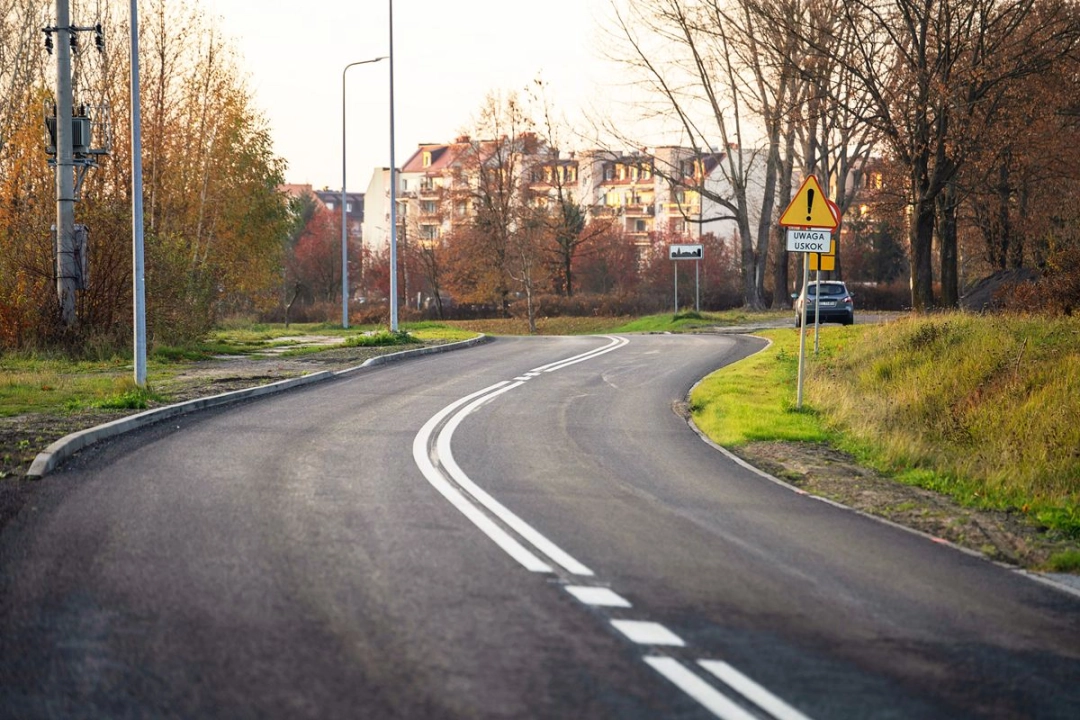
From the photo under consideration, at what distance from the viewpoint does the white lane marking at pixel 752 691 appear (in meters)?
4.44

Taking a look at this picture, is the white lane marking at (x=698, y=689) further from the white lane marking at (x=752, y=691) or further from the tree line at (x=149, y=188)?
the tree line at (x=149, y=188)

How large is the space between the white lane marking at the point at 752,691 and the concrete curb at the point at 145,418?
7307 millimetres

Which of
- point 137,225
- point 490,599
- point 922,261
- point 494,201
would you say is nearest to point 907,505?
point 490,599

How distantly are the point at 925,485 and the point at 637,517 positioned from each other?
3.65 m

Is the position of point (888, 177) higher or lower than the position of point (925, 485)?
higher

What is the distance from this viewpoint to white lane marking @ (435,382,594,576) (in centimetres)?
700

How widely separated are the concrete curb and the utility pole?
5.92 metres

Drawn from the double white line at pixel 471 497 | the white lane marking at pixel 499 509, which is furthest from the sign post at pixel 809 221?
the white lane marking at pixel 499 509

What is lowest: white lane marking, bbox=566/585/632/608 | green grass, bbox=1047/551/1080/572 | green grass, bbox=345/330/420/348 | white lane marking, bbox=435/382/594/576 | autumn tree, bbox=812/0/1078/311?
green grass, bbox=1047/551/1080/572

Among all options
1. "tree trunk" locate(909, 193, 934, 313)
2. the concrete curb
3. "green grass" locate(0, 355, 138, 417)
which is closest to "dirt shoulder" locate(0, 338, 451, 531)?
the concrete curb

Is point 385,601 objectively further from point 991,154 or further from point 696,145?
point 696,145

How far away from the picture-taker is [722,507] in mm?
9102

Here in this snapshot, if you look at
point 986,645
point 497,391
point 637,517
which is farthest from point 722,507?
point 497,391

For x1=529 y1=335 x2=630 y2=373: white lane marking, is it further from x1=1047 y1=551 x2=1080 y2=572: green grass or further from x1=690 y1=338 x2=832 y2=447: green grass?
x1=1047 y1=551 x2=1080 y2=572: green grass
